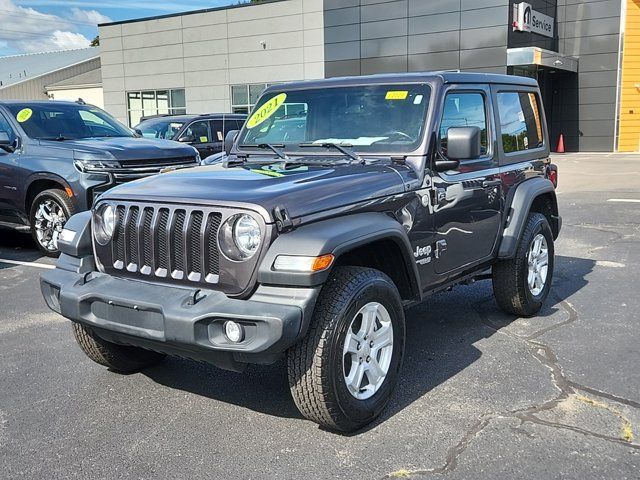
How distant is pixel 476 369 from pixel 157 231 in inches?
91.8

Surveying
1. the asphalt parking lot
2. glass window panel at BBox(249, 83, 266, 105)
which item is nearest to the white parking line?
the asphalt parking lot

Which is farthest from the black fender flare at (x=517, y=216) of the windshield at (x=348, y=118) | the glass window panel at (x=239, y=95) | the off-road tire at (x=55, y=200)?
the glass window panel at (x=239, y=95)

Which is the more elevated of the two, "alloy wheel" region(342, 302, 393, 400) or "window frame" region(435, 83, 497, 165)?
"window frame" region(435, 83, 497, 165)

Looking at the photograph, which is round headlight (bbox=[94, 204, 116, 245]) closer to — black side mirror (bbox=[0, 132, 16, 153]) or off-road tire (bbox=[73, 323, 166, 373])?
off-road tire (bbox=[73, 323, 166, 373])

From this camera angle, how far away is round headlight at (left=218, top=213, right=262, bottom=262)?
10.5 feet

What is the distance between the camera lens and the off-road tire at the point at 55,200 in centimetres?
766

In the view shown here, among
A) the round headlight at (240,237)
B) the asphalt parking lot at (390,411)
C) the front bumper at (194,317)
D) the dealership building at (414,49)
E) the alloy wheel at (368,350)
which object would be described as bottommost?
the asphalt parking lot at (390,411)

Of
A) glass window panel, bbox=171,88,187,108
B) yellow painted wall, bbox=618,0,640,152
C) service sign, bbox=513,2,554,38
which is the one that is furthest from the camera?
glass window panel, bbox=171,88,187,108

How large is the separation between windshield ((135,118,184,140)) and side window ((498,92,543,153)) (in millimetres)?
8898

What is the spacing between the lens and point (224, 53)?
33062mm

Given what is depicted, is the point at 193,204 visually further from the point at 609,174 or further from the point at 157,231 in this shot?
the point at 609,174

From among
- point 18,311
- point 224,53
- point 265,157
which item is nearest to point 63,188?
point 18,311

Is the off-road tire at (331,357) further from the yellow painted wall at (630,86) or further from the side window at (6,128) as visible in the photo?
the yellow painted wall at (630,86)

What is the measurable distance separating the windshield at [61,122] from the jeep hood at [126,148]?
25 cm
